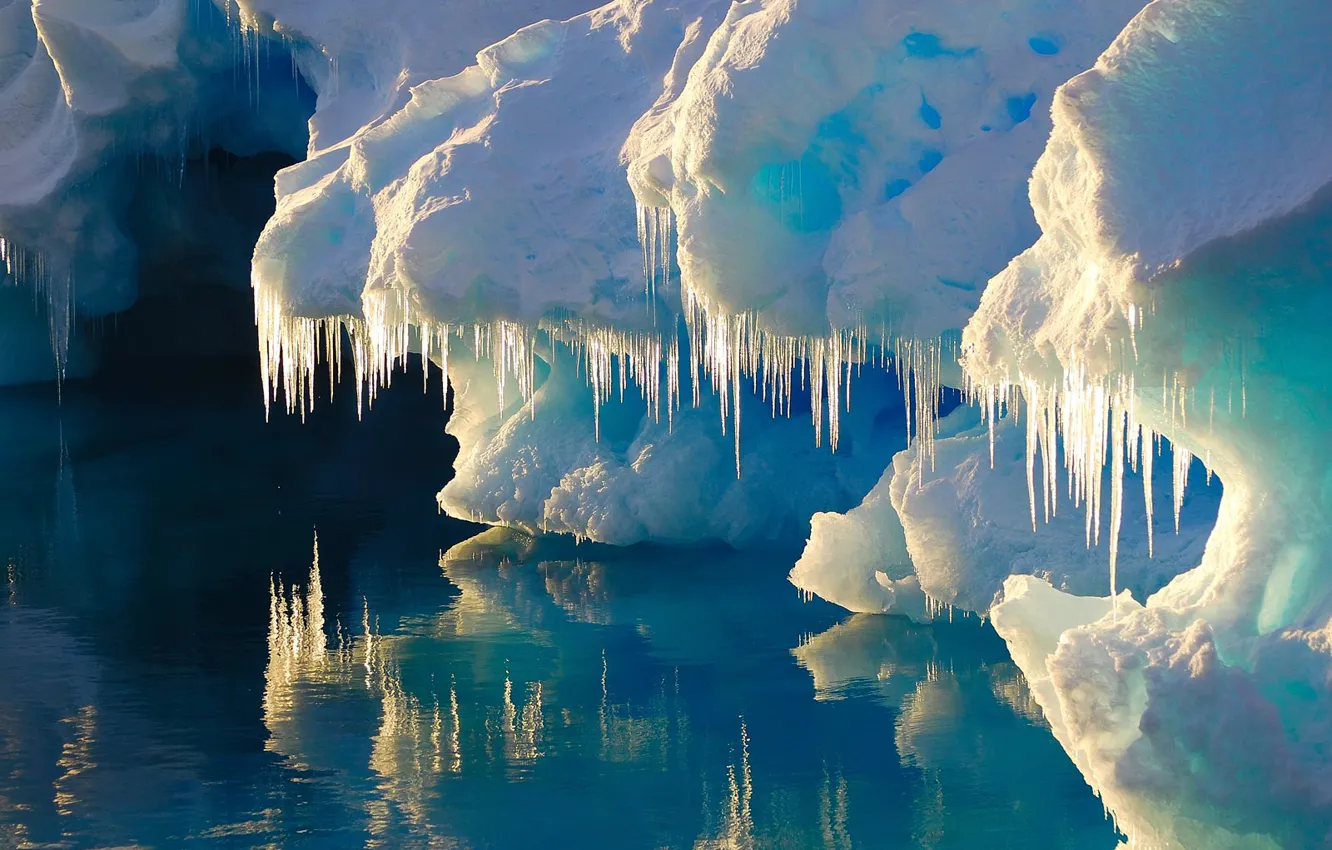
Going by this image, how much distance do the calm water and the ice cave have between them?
0.05 meters

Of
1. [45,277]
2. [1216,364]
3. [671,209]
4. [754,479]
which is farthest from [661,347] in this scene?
[45,277]

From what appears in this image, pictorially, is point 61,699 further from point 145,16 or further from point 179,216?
point 179,216

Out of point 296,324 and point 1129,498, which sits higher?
point 296,324

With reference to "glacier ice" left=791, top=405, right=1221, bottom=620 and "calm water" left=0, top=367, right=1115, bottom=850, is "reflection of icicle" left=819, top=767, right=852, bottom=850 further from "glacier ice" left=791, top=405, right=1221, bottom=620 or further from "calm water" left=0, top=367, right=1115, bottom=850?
"glacier ice" left=791, top=405, right=1221, bottom=620

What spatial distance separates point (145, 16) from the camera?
1795 cm

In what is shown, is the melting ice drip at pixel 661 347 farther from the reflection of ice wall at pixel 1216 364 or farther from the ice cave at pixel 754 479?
the reflection of ice wall at pixel 1216 364

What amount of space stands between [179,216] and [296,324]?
12759 millimetres

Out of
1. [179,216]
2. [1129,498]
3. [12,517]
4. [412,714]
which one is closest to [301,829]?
[412,714]

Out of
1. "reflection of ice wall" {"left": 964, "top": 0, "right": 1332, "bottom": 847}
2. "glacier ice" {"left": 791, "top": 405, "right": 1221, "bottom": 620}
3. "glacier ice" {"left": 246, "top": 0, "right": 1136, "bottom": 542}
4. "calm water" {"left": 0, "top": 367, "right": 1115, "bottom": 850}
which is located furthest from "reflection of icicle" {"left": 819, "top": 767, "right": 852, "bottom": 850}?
"glacier ice" {"left": 246, "top": 0, "right": 1136, "bottom": 542}

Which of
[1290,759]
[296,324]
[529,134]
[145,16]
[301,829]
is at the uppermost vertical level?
[145,16]

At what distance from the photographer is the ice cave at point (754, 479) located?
17.7 feet

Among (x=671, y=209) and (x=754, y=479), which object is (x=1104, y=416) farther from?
(x=754, y=479)

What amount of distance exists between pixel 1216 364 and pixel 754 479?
8.07 meters

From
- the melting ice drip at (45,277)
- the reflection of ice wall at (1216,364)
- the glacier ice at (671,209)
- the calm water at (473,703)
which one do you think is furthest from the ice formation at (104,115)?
the reflection of ice wall at (1216,364)
